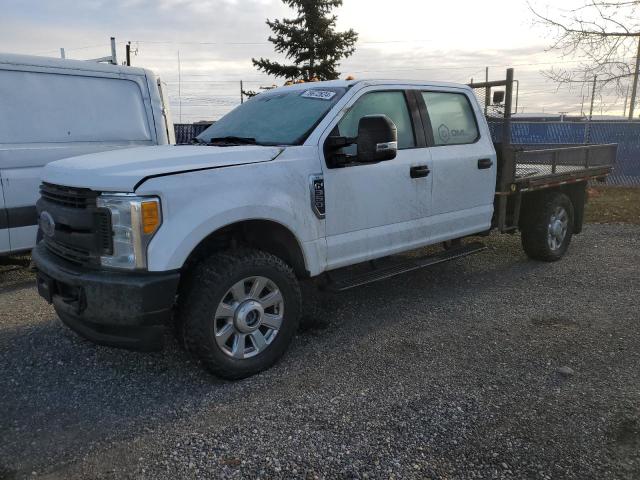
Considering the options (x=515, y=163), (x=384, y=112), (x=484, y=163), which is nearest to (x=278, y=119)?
(x=384, y=112)

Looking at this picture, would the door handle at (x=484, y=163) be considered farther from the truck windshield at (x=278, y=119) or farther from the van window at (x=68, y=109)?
→ the van window at (x=68, y=109)

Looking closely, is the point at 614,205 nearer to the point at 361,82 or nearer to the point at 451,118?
the point at 451,118

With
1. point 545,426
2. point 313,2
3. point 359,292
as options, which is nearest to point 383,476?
point 545,426

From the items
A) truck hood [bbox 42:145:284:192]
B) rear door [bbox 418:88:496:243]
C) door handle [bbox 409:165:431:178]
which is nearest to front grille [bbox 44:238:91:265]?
truck hood [bbox 42:145:284:192]

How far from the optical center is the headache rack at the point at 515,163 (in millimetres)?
5441

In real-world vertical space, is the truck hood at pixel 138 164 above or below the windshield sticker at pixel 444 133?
below

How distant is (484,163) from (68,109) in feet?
13.7

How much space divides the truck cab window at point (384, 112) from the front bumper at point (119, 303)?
1755 mm

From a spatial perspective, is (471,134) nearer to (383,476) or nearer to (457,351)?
(457,351)

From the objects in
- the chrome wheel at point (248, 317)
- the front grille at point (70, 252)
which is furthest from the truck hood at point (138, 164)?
the chrome wheel at point (248, 317)

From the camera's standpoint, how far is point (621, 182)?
14078 millimetres

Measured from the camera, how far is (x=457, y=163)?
15.9 feet

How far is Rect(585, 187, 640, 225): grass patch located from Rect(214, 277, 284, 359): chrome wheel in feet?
24.4

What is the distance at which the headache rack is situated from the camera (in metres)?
5.44
